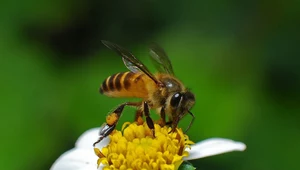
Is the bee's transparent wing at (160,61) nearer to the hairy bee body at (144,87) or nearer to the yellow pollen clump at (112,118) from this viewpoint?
the hairy bee body at (144,87)

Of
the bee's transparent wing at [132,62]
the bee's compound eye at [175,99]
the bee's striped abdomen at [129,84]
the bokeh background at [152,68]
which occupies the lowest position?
the bokeh background at [152,68]

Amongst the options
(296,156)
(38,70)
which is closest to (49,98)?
(38,70)

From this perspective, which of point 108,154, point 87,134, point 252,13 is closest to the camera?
point 108,154

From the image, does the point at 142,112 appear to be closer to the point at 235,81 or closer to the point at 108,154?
the point at 108,154

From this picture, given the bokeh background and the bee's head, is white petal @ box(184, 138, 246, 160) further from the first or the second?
the bokeh background

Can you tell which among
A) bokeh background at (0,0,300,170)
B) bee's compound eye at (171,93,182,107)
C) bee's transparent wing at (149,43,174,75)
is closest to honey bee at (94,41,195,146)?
bee's compound eye at (171,93,182,107)

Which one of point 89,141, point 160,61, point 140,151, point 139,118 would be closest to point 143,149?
point 140,151

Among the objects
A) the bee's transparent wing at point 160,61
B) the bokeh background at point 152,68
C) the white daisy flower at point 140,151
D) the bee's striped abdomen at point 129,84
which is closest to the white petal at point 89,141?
the white daisy flower at point 140,151
